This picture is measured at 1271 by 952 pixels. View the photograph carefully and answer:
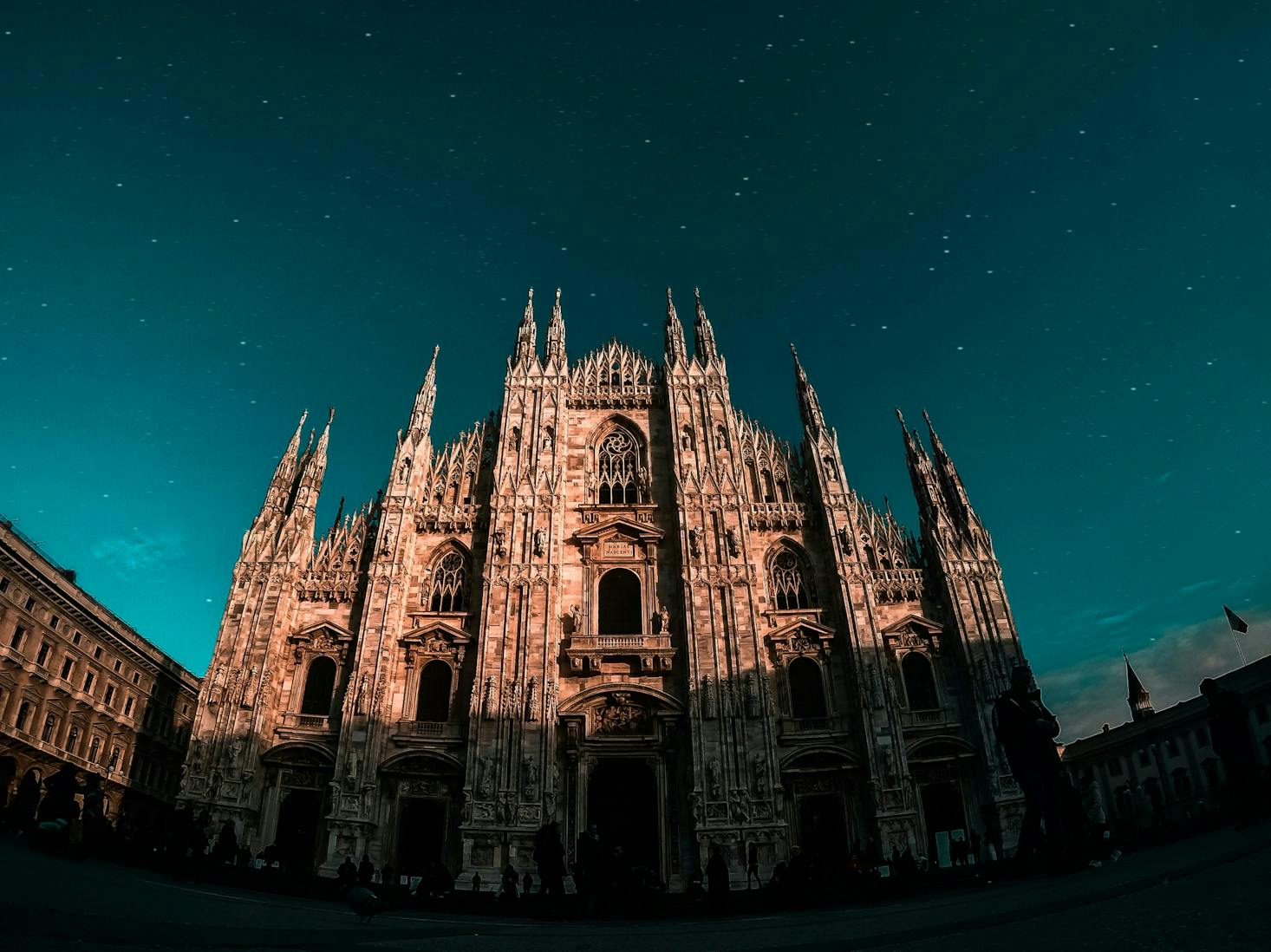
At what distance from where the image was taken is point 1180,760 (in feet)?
131

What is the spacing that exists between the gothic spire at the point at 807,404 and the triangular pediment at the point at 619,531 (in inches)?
315

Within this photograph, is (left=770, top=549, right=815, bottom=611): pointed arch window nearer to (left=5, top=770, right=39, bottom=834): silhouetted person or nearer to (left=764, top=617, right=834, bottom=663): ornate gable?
(left=764, top=617, right=834, bottom=663): ornate gable

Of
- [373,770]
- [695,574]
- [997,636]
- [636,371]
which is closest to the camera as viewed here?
[373,770]

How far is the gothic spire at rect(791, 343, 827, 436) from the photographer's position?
29364 mm

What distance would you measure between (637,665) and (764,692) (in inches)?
166

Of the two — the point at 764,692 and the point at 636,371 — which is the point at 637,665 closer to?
the point at 764,692

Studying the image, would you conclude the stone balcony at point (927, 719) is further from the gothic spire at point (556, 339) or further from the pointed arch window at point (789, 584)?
the gothic spire at point (556, 339)

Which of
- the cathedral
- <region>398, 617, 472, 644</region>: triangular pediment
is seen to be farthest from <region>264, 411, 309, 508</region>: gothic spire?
<region>398, 617, 472, 644</region>: triangular pediment

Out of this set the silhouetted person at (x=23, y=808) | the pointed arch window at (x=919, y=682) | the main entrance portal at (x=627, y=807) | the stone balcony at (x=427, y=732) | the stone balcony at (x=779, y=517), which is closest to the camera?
the silhouetted person at (x=23, y=808)

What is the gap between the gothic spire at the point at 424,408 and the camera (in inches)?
1134

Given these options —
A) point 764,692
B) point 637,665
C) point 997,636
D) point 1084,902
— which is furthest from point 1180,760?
point 1084,902

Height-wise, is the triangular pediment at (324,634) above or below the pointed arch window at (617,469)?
below

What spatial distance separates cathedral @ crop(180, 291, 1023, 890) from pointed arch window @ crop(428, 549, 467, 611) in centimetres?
7

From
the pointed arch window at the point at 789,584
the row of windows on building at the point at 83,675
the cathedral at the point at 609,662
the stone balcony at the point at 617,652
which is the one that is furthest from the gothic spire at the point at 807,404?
the row of windows on building at the point at 83,675
